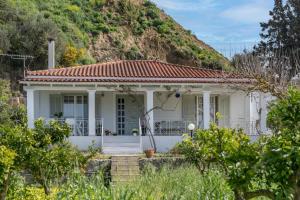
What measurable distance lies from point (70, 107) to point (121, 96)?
2.43 meters

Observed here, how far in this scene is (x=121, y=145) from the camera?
888 inches

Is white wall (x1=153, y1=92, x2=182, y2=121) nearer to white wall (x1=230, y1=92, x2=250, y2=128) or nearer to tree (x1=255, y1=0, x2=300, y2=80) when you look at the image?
white wall (x1=230, y1=92, x2=250, y2=128)

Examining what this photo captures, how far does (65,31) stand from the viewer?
164 ft

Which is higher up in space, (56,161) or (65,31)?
(65,31)

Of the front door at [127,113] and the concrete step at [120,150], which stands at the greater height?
the front door at [127,113]

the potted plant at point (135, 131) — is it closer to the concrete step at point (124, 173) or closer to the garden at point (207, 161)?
the concrete step at point (124, 173)

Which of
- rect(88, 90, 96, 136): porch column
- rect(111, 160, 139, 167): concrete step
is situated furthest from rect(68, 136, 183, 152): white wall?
rect(111, 160, 139, 167): concrete step

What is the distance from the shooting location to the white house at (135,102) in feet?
74.7

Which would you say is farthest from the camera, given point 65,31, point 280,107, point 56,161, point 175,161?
point 65,31

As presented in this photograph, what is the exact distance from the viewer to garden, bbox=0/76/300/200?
13.8 ft

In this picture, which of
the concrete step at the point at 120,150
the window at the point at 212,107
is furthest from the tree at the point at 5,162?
the window at the point at 212,107

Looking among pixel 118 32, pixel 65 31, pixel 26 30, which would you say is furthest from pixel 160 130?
pixel 118 32

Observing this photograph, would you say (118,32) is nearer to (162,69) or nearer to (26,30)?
(26,30)

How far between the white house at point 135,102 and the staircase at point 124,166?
2.82 metres
